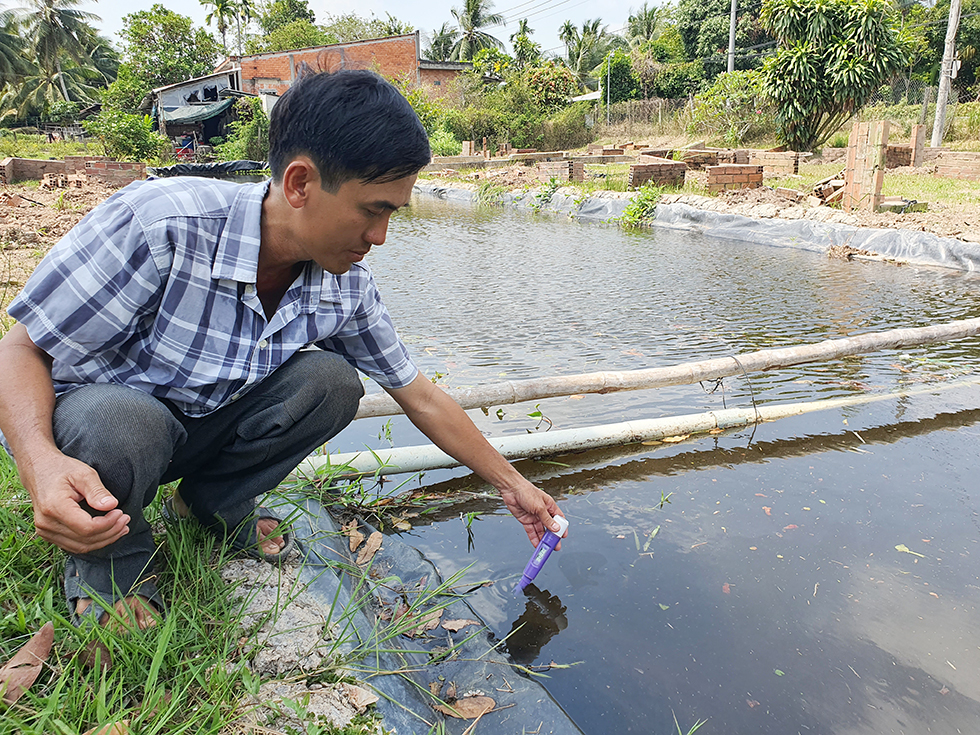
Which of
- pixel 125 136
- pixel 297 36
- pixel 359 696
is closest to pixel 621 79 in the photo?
pixel 297 36

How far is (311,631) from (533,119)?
27444 millimetres

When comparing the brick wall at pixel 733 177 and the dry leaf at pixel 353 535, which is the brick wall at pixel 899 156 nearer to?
the brick wall at pixel 733 177

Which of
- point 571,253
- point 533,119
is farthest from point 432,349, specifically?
point 533,119

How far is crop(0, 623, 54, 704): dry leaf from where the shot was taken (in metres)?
1.18

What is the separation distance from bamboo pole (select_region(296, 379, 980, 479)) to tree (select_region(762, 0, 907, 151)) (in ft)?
51.6

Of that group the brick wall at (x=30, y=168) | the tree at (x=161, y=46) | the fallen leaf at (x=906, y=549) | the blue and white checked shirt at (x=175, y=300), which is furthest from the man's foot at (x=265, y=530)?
the tree at (x=161, y=46)

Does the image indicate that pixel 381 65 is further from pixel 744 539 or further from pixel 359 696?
pixel 359 696

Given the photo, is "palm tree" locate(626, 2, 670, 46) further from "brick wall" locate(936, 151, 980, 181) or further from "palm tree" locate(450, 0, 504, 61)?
"brick wall" locate(936, 151, 980, 181)

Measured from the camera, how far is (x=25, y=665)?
1249mm

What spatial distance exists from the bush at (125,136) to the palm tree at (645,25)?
31.5 m

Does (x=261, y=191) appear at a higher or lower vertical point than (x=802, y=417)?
higher

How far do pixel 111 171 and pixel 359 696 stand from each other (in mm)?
Result: 14603

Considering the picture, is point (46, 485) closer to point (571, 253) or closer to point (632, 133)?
point (571, 253)

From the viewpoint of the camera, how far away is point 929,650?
67.7 inches
